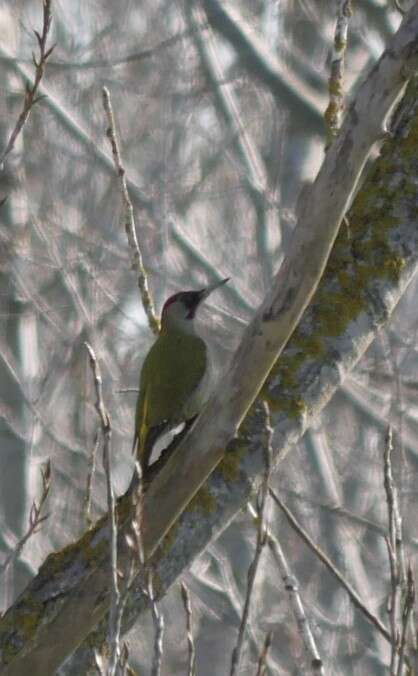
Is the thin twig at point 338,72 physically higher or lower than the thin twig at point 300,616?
higher

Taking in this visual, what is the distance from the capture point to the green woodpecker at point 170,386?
450 centimetres

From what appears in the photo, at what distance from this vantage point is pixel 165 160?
12.0 metres

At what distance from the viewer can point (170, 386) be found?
15.7 feet

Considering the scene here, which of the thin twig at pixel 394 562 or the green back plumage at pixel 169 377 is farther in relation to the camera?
the green back plumage at pixel 169 377

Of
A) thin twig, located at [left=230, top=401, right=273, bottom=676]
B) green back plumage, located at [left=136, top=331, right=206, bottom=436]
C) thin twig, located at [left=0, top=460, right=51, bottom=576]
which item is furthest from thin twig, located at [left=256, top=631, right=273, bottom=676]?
green back plumage, located at [left=136, top=331, right=206, bottom=436]

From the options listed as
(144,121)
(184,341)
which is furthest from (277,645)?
(184,341)

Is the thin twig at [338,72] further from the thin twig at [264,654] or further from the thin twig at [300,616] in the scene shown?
the thin twig at [264,654]

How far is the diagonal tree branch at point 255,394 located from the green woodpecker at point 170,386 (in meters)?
0.75

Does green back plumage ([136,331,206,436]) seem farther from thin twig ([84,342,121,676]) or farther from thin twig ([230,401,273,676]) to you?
thin twig ([84,342,121,676])

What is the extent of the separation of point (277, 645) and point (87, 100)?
15.6 feet

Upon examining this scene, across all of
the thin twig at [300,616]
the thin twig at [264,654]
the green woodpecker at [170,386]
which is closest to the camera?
the thin twig at [264,654]

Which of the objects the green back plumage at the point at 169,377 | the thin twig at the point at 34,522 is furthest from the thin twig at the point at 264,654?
the green back plumage at the point at 169,377

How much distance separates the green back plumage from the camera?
15.2 ft

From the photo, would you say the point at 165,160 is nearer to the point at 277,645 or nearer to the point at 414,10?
the point at 277,645
